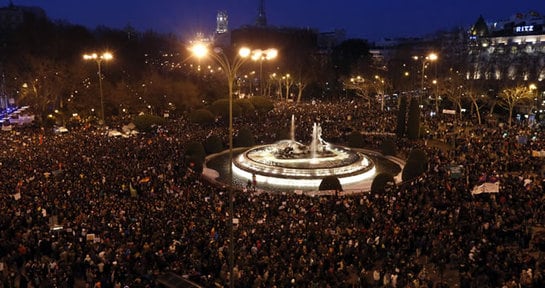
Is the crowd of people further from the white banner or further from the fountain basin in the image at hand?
the fountain basin

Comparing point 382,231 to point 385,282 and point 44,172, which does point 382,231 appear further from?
point 44,172

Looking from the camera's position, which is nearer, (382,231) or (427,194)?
(382,231)

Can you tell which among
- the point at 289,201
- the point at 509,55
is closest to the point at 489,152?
the point at 289,201

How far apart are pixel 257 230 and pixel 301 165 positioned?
11905mm

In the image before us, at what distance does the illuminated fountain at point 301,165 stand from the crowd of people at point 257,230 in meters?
3.47

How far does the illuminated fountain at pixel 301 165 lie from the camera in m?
26.0

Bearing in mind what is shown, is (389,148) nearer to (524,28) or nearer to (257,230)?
(257,230)

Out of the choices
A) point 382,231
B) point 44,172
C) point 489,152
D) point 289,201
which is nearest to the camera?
point 382,231

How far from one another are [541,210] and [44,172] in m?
21.5

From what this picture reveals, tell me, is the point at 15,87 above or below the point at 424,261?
above

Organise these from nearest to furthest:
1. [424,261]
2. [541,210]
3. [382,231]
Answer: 1. [424,261]
2. [382,231]
3. [541,210]

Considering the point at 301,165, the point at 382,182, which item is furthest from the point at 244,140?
the point at 382,182

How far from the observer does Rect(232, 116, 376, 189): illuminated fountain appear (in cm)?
2597

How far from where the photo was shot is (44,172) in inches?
927
